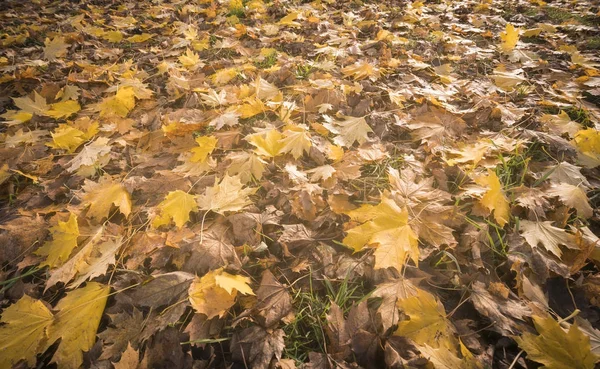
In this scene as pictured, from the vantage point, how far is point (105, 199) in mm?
1478

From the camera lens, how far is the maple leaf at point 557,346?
81 centimetres

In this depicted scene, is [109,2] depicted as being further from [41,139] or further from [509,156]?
[509,156]

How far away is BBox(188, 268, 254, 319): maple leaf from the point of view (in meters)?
1.05

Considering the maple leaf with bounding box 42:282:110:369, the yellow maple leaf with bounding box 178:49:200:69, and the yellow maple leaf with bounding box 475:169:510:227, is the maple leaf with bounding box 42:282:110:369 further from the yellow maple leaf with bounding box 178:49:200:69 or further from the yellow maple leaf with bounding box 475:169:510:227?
the yellow maple leaf with bounding box 178:49:200:69

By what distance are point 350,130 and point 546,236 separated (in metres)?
1.07

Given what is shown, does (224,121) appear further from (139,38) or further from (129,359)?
(139,38)

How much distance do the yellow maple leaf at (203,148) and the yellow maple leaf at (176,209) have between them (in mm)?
320

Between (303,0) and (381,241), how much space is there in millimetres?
4234

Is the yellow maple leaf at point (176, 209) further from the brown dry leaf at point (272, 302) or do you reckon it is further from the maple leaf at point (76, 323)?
the brown dry leaf at point (272, 302)

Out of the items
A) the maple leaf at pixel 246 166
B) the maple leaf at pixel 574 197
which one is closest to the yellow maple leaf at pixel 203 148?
the maple leaf at pixel 246 166

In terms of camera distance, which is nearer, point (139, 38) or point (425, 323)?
point (425, 323)

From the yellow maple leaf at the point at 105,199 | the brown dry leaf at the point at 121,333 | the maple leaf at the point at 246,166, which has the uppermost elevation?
the maple leaf at the point at 246,166

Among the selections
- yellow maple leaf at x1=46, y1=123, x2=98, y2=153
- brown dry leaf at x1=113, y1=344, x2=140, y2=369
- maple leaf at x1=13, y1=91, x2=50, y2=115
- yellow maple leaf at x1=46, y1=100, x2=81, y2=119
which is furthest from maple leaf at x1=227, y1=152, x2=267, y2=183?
maple leaf at x1=13, y1=91, x2=50, y2=115

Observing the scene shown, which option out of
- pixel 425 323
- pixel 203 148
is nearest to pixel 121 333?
pixel 203 148
